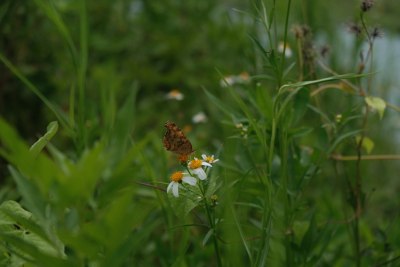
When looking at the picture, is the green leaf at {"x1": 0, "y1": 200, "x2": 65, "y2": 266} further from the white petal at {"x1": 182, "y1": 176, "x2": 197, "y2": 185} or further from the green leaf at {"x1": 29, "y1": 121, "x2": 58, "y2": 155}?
the white petal at {"x1": 182, "y1": 176, "x2": 197, "y2": 185}

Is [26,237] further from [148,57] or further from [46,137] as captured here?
[148,57]

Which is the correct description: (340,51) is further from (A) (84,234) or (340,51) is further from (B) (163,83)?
(A) (84,234)

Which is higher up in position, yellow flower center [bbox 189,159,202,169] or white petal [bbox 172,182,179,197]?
yellow flower center [bbox 189,159,202,169]

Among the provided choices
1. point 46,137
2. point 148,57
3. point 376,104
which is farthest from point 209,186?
point 148,57

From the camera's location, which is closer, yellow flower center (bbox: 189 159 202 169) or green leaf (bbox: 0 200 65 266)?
green leaf (bbox: 0 200 65 266)

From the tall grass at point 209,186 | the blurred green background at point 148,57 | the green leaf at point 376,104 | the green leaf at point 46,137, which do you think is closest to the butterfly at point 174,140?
the tall grass at point 209,186

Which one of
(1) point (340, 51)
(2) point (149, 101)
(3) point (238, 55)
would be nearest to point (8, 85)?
(2) point (149, 101)

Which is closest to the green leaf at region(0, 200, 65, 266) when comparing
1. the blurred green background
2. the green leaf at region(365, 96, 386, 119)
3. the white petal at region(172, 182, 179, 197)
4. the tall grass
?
the tall grass
